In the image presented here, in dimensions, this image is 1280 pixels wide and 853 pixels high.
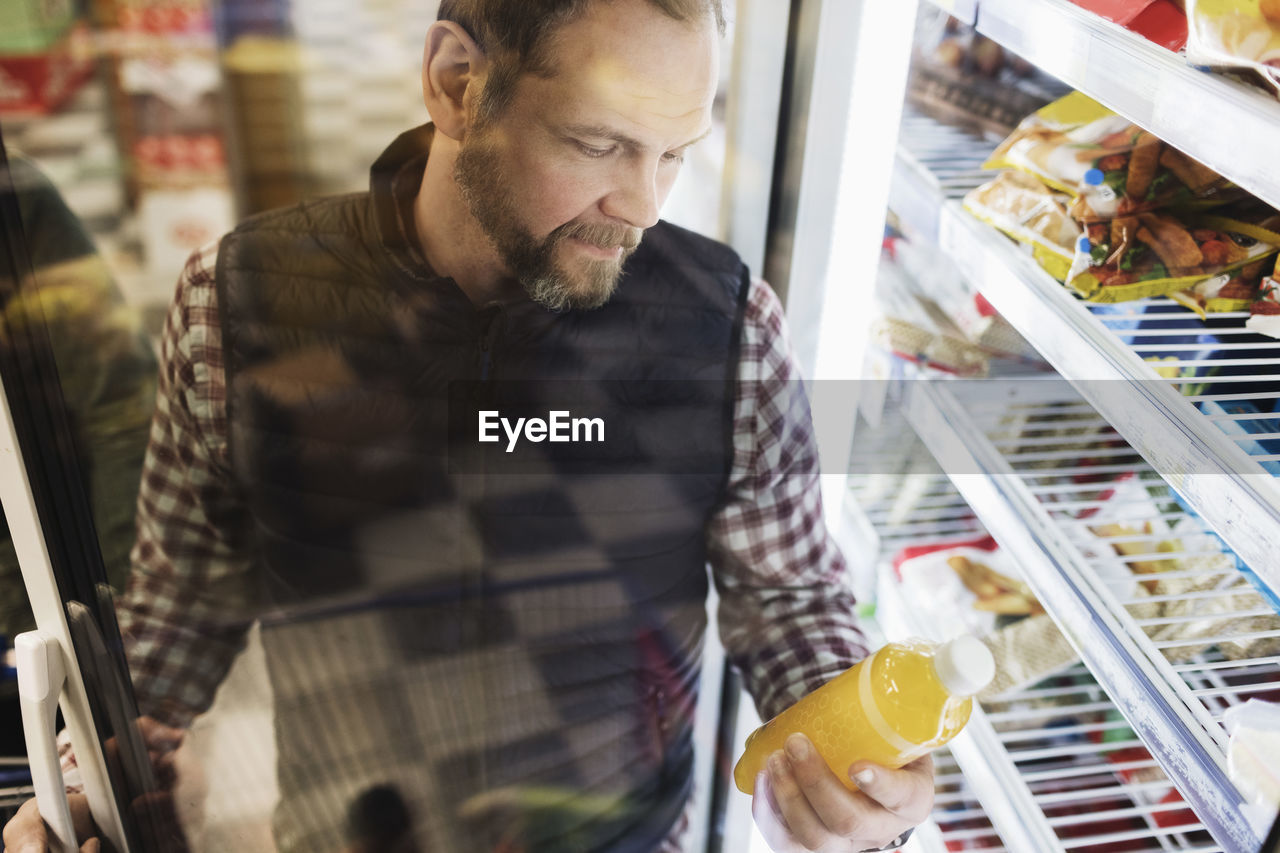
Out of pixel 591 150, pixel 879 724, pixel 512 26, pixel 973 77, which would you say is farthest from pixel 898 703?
pixel 973 77

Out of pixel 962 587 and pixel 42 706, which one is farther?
pixel 962 587

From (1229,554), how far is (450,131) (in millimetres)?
952

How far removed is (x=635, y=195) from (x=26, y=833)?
85 cm

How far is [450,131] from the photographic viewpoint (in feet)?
2.53

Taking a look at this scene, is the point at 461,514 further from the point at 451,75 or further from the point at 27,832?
the point at 27,832

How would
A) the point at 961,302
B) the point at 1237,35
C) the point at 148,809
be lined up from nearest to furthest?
the point at 1237,35 < the point at 148,809 < the point at 961,302

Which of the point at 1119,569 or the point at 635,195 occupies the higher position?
the point at 635,195

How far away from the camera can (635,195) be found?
79 centimetres

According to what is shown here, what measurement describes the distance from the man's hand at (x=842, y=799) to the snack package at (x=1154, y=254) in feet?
1.75

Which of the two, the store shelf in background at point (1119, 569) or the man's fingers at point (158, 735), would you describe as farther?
the man's fingers at point (158, 735)

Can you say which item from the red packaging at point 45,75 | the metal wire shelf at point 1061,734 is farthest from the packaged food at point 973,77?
the red packaging at point 45,75

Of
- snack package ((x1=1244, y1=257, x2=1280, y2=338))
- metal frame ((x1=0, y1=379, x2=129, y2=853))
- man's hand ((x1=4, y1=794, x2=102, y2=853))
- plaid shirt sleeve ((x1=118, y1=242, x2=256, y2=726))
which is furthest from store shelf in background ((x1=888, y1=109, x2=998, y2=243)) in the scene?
man's hand ((x1=4, y1=794, x2=102, y2=853))

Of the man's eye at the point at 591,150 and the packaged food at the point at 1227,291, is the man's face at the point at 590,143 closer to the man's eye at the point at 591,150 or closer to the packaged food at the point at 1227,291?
the man's eye at the point at 591,150

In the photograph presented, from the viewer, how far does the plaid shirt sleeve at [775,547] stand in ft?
3.22
